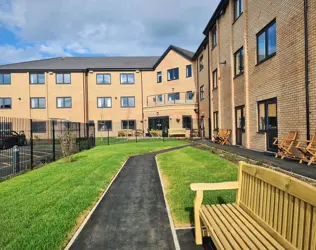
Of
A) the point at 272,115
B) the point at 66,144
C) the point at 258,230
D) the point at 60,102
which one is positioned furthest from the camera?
the point at 60,102

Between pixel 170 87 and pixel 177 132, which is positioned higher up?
pixel 170 87

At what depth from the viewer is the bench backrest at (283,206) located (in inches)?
92.0

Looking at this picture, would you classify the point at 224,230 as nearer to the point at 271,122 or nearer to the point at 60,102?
the point at 271,122

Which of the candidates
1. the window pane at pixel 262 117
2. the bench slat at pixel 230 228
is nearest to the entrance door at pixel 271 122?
the window pane at pixel 262 117

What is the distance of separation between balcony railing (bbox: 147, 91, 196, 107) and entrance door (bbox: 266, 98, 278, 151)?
21945mm

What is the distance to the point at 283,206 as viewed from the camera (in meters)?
2.83

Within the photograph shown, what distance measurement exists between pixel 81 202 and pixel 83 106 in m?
35.7

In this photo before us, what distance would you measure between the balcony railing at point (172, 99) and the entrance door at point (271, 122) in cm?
2194

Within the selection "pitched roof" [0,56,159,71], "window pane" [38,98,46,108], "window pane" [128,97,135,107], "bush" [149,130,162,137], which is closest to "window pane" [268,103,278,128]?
"bush" [149,130,162,137]

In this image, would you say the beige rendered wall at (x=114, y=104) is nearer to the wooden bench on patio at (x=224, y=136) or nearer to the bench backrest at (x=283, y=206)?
the wooden bench on patio at (x=224, y=136)

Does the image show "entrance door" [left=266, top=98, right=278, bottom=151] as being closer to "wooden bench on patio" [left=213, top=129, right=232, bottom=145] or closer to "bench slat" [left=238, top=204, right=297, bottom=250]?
"wooden bench on patio" [left=213, top=129, right=232, bottom=145]

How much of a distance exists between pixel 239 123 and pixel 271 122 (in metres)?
4.65

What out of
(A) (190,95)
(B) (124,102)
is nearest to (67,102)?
(B) (124,102)

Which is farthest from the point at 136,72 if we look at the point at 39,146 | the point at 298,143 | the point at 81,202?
the point at 81,202
